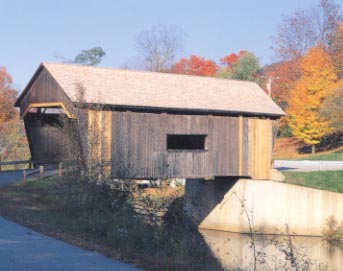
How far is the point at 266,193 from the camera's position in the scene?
21.0 metres

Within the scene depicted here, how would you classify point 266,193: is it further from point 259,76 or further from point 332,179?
point 259,76

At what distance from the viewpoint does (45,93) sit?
17547 millimetres

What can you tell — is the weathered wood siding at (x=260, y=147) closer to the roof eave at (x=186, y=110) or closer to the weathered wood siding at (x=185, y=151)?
the weathered wood siding at (x=185, y=151)

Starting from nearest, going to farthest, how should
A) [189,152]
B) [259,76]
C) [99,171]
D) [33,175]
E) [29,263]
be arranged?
[29,263] < [99,171] < [189,152] < [33,175] < [259,76]

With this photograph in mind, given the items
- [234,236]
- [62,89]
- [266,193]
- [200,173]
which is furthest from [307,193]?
[62,89]

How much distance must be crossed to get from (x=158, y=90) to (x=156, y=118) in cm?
113

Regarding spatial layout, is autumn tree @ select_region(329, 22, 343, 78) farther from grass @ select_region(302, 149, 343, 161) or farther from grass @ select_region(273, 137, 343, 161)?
grass @ select_region(302, 149, 343, 161)

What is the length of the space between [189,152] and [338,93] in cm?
1565

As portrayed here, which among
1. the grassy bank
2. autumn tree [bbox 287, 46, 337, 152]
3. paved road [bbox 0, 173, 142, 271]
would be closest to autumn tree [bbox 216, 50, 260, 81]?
autumn tree [bbox 287, 46, 337, 152]

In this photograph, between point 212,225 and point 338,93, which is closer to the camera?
point 212,225

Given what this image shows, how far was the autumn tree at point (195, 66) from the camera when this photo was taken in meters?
53.1

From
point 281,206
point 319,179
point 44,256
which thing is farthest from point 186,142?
point 44,256

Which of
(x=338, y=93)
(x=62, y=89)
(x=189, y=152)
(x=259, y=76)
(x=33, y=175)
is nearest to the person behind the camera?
(x=62, y=89)

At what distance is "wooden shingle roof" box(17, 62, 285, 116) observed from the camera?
16.7 m
